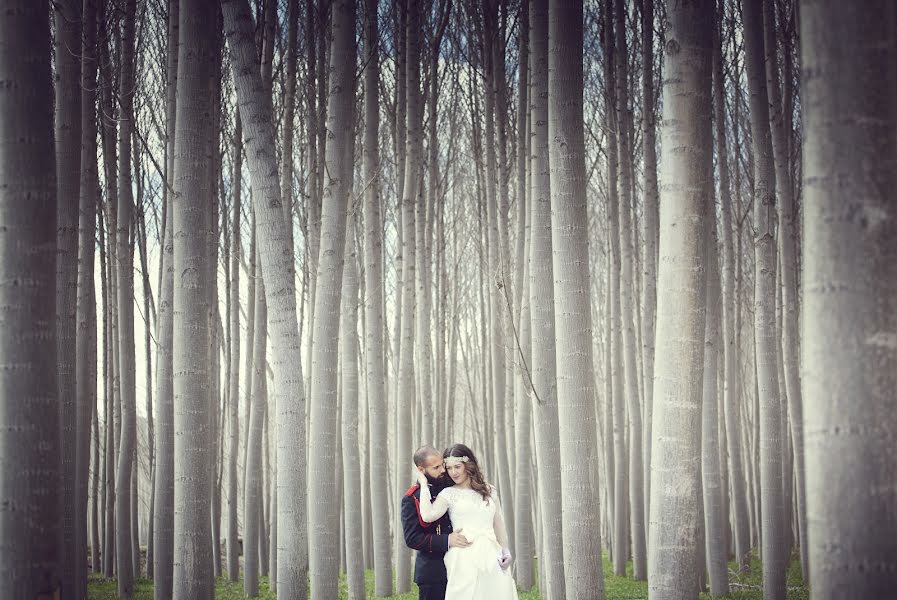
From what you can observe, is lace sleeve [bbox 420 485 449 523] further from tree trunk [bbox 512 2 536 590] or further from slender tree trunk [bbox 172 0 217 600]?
tree trunk [bbox 512 2 536 590]

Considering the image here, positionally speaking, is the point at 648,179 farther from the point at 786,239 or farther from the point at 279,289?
the point at 279,289

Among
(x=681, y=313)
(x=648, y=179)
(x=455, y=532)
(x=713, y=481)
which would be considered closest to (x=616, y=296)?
(x=648, y=179)

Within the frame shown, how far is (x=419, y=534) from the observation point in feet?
16.9

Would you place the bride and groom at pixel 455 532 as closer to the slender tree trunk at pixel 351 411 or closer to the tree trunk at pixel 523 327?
the slender tree trunk at pixel 351 411

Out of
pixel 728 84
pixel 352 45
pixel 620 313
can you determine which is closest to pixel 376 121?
pixel 352 45

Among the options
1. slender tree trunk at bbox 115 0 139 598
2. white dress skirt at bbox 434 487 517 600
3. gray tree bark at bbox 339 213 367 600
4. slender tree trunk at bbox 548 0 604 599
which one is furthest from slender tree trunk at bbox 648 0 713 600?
slender tree trunk at bbox 115 0 139 598

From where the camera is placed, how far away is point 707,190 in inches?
133

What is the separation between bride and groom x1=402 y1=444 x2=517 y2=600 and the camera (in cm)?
509

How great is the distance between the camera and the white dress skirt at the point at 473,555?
507 centimetres

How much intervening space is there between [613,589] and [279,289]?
23.0ft

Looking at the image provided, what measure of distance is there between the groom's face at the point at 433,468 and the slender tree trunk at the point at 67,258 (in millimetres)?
2222

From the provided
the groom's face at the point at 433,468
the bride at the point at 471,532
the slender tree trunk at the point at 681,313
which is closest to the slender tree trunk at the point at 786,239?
the bride at the point at 471,532

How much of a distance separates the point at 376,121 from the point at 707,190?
4.72 meters

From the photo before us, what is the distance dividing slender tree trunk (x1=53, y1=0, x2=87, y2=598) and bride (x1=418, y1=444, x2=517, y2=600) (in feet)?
7.35
